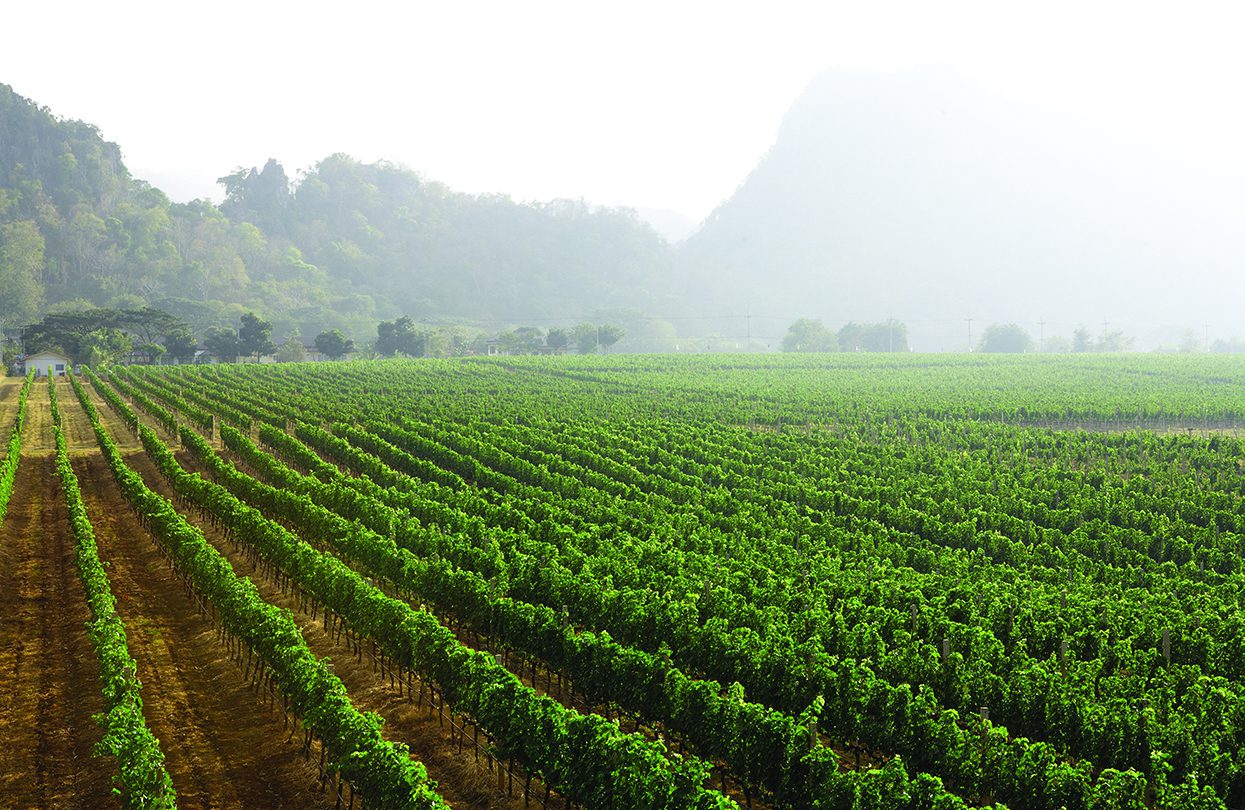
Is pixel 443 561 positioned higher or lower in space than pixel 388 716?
higher

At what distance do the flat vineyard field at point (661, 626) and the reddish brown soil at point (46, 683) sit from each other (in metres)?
0.07

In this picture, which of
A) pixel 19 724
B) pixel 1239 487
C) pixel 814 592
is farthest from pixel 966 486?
pixel 19 724

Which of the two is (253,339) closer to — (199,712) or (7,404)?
(7,404)

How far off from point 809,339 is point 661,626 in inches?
5820

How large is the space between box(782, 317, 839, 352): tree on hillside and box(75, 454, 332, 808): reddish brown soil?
471 feet

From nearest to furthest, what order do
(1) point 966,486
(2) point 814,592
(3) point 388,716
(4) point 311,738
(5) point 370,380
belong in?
(4) point 311,738, (3) point 388,716, (2) point 814,592, (1) point 966,486, (5) point 370,380

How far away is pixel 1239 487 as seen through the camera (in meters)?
35.8

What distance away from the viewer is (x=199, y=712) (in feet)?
54.5

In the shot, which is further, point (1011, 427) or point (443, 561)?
point (1011, 427)

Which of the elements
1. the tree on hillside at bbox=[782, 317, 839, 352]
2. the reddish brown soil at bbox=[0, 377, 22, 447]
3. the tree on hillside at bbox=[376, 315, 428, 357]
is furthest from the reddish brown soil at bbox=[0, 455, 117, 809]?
the tree on hillside at bbox=[782, 317, 839, 352]

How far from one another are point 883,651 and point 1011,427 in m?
38.3

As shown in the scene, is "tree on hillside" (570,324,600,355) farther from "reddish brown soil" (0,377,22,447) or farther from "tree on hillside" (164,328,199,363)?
"reddish brown soil" (0,377,22,447)

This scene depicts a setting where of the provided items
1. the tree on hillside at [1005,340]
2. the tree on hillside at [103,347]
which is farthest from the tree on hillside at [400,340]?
the tree on hillside at [1005,340]

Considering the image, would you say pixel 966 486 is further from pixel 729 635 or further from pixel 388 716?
pixel 388 716
